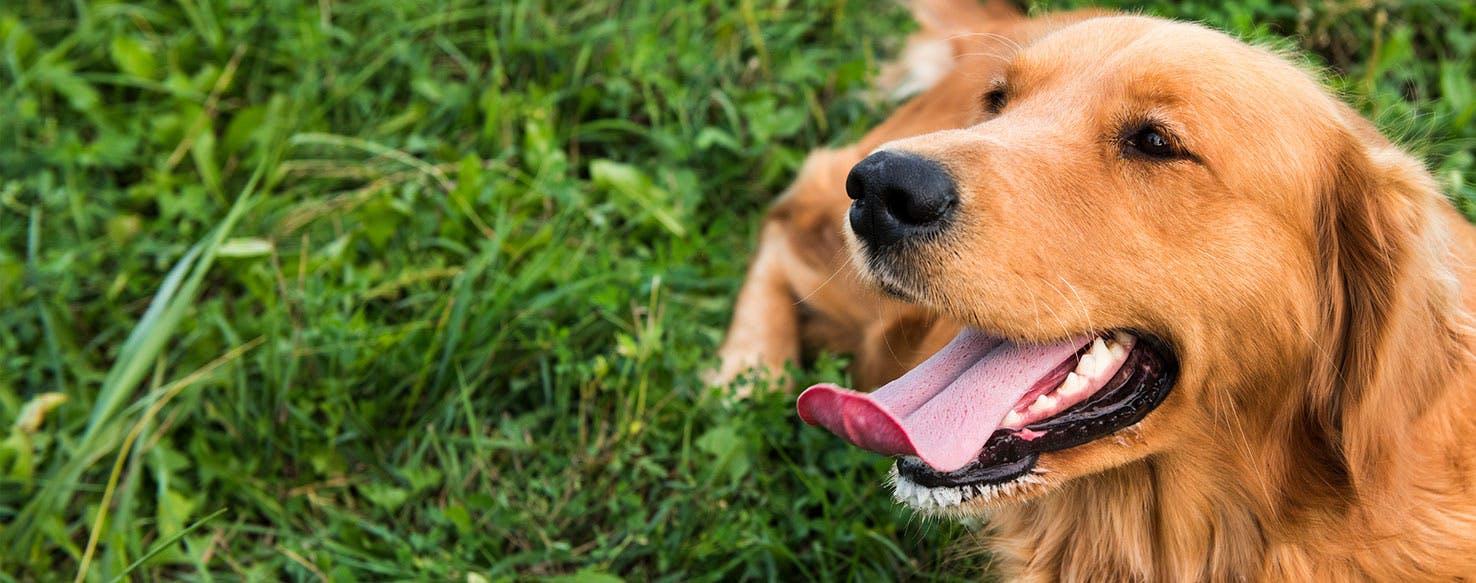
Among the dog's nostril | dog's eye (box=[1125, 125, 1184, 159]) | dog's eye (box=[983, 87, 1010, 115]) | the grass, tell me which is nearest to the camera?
the dog's nostril

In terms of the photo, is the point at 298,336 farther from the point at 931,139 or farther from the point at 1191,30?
the point at 1191,30

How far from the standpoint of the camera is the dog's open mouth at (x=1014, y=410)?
244 cm

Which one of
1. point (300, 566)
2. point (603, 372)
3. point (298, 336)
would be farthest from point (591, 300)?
point (300, 566)

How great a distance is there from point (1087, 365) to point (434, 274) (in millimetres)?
2181

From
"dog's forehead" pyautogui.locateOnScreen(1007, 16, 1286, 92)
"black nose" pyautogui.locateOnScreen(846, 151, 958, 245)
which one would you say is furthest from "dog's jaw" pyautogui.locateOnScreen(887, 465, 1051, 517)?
"dog's forehead" pyautogui.locateOnScreen(1007, 16, 1286, 92)

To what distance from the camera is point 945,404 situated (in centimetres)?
252

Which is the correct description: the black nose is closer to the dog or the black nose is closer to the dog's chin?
the dog

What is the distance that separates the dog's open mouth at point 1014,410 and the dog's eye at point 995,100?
67cm

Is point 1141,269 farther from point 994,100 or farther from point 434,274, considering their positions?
point 434,274

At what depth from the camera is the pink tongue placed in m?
2.43

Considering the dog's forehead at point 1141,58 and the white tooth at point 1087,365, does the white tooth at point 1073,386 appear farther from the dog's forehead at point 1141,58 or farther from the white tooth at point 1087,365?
the dog's forehead at point 1141,58

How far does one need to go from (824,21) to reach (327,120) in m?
1.97

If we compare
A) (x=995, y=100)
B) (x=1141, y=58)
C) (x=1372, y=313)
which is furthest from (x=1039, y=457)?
(x=995, y=100)

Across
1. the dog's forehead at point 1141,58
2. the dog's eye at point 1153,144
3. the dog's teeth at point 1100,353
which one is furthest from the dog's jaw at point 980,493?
the dog's forehead at point 1141,58
